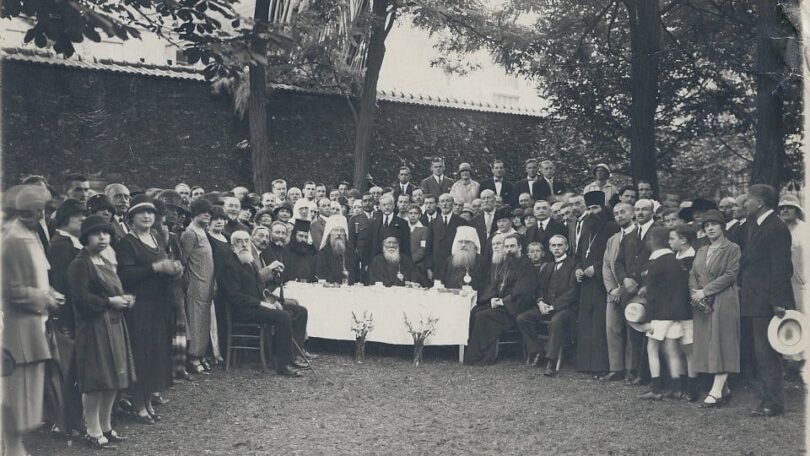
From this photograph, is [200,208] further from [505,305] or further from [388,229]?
[505,305]

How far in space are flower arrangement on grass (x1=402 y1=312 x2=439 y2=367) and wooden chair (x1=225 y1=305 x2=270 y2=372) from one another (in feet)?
5.04

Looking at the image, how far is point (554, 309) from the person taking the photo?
882 centimetres

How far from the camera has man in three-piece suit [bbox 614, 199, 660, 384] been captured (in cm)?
798

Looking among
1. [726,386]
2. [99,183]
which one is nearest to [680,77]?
[726,386]

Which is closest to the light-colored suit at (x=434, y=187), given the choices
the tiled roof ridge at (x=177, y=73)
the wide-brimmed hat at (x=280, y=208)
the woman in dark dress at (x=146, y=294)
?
the wide-brimmed hat at (x=280, y=208)

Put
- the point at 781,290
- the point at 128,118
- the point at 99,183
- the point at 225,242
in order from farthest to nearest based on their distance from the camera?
the point at 128,118, the point at 99,183, the point at 225,242, the point at 781,290

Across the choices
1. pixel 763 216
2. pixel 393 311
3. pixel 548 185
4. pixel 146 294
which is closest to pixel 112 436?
pixel 146 294

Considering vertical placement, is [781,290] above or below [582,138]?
below

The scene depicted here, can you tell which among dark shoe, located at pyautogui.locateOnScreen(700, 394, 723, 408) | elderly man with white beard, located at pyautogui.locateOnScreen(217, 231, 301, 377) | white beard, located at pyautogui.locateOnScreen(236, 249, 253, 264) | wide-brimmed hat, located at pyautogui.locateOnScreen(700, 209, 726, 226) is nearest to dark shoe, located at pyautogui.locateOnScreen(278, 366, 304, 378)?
elderly man with white beard, located at pyautogui.locateOnScreen(217, 231, 301, 377)

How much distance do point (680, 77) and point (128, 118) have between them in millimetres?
8261

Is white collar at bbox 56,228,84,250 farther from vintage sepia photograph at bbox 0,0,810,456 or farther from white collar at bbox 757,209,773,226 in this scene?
white collar at bbox 757,209,773,226

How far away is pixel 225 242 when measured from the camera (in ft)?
27.1

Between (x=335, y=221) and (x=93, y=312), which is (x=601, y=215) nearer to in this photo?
(x=335, y=221)

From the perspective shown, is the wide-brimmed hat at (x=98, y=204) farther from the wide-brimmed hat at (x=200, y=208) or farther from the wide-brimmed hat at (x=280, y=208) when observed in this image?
the wide-brimmed hat at (x=280, y=208)
